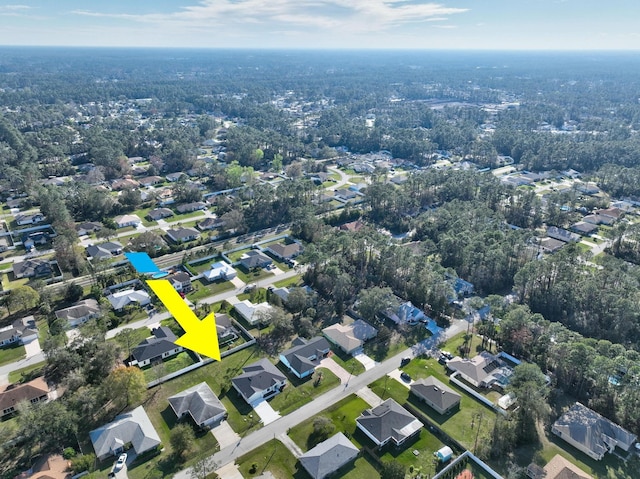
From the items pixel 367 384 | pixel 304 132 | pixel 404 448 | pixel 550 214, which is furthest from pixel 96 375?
pixel 304 132

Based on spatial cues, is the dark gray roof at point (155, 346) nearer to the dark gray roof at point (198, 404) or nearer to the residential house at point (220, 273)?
the dark gray roof at point (198, 404)

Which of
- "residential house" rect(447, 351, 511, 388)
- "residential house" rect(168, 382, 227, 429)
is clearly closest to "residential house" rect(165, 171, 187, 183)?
"residential house" rect(168, 382, 227, 429)

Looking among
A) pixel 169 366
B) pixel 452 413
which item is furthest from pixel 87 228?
pixel 452 413

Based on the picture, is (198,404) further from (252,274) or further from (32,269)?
(32,269)

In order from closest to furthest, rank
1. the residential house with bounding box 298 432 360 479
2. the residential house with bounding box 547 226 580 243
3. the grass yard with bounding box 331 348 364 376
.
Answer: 1. the residential house with bounding box 298 432 360 479
2. the grass yard with bounding box 331 348 364 376
3. the residential house with bounding box 547 226 580 243

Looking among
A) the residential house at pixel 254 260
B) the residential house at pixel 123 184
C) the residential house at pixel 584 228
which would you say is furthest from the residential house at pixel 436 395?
the residential house at pixel 123 184

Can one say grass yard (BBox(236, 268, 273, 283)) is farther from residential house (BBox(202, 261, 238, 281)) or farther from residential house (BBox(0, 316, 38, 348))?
residential house (BBox(0, 316, 38, 348))
